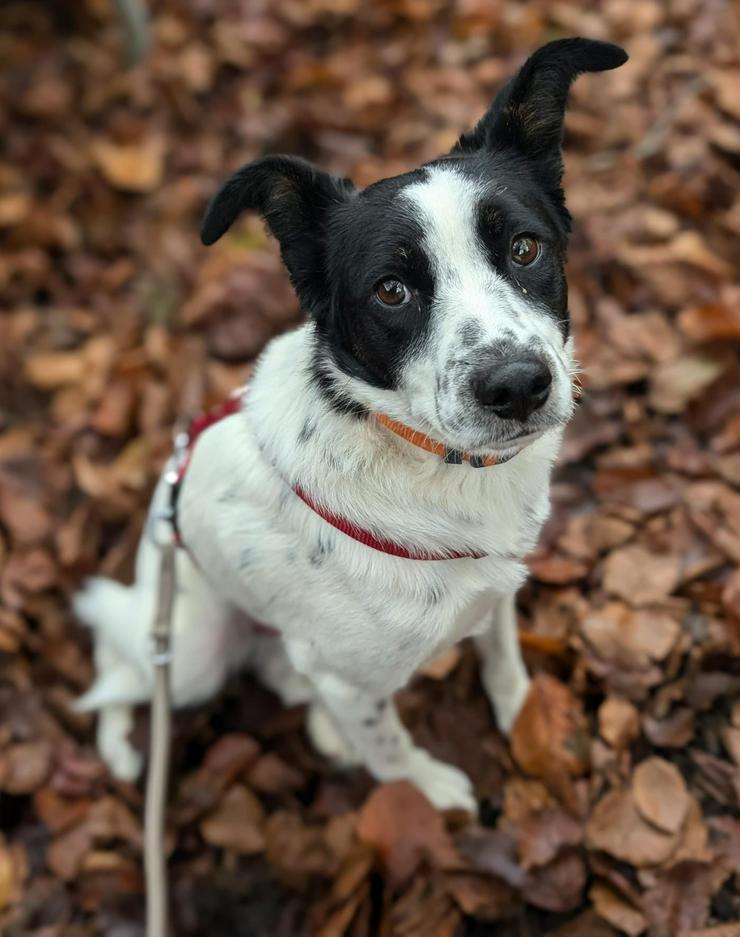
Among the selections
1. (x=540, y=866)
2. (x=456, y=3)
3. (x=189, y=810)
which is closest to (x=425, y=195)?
(x=540, y=866)

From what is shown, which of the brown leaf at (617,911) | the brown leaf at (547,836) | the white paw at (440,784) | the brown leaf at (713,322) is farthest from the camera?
the brown leaf at (713,322)

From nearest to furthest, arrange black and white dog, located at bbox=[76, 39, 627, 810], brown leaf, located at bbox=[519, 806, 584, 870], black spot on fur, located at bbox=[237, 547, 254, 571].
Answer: black and white dog, located at bbox=[76, 39, 627, 810], black spot on fur, located at bbox=[237, 547, 254, 571], brown leaf, located at bbox=[519, 806, 584, 870]

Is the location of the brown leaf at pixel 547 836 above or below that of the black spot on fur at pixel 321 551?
below

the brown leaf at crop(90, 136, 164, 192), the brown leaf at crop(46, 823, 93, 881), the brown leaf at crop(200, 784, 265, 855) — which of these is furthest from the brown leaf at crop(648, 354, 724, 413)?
the brown leaf at crop(90, 136, 164, 192)

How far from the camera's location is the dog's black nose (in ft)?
5.96

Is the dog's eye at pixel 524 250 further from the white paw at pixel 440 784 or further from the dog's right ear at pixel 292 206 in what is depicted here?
the white paw at pixel 440 784

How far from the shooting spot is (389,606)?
216cm

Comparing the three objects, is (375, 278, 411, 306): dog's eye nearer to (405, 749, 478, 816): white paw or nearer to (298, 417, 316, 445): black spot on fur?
(298, 417, 316, 445): black spot on fur

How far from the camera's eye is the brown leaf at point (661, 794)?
254cm

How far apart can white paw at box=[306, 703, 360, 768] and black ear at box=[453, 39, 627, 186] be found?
206 centimetres

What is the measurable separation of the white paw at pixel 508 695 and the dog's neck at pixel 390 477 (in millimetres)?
831

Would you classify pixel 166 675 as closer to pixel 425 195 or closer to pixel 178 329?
pixel 425 195

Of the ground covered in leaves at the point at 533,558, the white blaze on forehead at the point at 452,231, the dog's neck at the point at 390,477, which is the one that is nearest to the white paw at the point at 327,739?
the ground covered in leaves at the point at 533,558

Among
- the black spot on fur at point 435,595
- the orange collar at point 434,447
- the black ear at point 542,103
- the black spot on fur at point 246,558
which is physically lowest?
the black spot on fur at point 246,558
